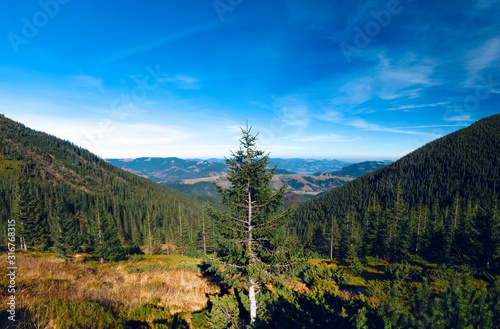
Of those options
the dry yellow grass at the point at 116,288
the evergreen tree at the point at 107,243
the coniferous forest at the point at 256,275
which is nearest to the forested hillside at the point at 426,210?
the coniferous forest at the point at 256,275

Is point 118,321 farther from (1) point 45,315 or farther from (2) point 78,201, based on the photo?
(2) point 78,201

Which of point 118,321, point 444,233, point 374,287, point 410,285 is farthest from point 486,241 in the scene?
point 118,321

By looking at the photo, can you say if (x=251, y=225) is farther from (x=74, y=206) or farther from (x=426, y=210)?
(x=74, y=206)

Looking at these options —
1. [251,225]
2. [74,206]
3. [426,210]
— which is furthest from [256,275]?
[74,206]

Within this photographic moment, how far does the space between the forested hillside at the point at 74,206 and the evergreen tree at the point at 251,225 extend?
35.0 meters

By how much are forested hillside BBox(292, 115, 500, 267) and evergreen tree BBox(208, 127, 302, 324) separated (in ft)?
127

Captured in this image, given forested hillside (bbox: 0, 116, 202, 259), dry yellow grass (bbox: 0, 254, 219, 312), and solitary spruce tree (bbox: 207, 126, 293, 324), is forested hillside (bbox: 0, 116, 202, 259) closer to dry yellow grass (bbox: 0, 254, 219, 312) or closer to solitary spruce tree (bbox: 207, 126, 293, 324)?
dry yellow grass (bbox: 0, 254, 219, 312)

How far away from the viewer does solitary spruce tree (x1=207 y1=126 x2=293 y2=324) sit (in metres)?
9.80

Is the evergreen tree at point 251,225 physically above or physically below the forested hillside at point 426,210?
above

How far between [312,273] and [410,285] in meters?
9.09

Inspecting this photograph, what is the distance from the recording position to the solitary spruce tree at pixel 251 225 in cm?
980

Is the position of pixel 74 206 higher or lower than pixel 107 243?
lower

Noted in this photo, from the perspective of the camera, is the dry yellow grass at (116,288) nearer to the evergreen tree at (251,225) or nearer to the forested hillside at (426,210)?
the evergreen tree at (251,225)

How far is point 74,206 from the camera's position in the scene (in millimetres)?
94375
